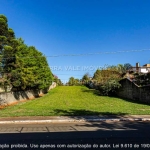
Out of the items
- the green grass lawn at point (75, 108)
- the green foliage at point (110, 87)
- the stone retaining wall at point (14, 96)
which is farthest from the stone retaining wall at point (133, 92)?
the stone retaining wall at point (14, 96)

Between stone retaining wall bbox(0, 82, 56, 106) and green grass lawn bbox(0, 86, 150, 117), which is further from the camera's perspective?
stone retaining wall bbox(0, 82, 56, 106)

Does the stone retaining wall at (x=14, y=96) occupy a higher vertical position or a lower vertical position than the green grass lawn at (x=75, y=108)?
higher

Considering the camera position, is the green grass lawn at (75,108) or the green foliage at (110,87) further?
the green foliage at (110,87)

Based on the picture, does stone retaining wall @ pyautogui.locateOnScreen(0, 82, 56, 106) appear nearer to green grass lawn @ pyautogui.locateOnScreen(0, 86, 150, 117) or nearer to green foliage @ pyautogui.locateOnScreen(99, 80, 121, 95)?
green grass lawn @ pyautogui.locateOnScreen(0, 86, 150, 117)

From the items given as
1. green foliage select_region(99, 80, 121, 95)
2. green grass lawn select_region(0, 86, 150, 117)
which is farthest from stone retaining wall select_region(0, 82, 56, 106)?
green foliage select_region(99, 80, 121, 95)

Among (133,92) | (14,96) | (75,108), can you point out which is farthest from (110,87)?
(75,108)

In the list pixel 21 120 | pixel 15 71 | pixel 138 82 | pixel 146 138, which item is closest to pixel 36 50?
pixel 15 71

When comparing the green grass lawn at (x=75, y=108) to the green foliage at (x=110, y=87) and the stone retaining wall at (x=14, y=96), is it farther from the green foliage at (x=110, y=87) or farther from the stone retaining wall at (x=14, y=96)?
the green foliage at (x=110, y=87)

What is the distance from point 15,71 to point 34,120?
33.3ft

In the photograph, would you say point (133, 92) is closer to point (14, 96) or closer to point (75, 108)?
point (75, 108)

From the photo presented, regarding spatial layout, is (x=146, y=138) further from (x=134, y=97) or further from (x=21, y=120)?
(x=134, y=97)

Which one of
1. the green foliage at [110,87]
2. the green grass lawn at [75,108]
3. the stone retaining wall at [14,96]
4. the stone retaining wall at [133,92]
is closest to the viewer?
the green grass lawn at [75,108]

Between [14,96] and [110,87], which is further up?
[110,87]

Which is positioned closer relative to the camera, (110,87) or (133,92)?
(133,92)
